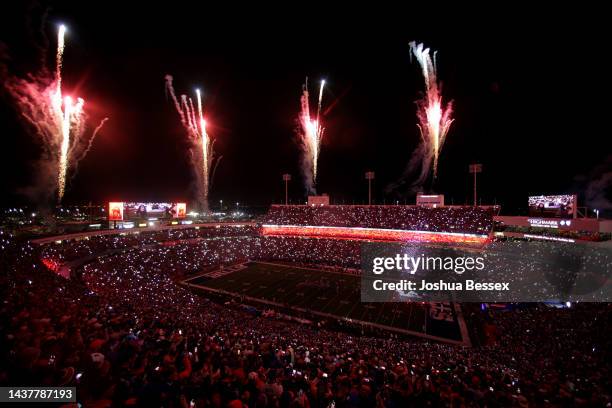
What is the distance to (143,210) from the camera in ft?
131

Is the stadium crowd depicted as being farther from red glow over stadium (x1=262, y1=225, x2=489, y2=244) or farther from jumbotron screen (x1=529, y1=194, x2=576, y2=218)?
jumbotron screen (x1=529, y1=194, x2=576, y2=218)

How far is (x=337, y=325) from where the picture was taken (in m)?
20.4

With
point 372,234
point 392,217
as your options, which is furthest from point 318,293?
point 392,217

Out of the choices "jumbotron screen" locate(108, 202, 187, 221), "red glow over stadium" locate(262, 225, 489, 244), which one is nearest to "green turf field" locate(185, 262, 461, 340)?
"red glow over stadium" locate(262, 225, 489, 244)

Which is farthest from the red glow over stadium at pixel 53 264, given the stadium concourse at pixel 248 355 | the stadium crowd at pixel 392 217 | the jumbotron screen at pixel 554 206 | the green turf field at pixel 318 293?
the jumbotron screen at pixel 554 206

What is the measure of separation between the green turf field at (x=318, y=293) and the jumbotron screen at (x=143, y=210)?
15.2 metres

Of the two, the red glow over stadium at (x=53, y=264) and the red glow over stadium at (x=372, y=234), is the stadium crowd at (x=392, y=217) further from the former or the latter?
the red glow over stadium at (x=53, y=264)

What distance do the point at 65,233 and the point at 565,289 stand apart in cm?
4847

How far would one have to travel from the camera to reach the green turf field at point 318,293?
21141mm

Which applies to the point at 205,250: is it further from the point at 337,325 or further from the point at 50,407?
the point at 50,407

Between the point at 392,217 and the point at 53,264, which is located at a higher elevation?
the point at 392,217

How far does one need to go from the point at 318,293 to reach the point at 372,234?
18.1 meters

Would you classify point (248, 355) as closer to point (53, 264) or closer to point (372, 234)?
point (53, 264)

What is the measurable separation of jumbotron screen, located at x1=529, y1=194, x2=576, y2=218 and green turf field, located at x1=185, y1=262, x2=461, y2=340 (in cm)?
1875
